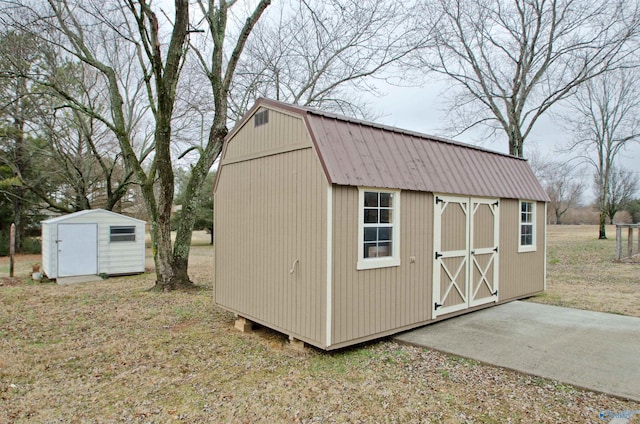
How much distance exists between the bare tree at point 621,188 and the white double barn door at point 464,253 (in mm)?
28624

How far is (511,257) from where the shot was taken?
7.10 meters

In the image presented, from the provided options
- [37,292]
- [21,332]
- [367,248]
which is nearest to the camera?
[367,248]

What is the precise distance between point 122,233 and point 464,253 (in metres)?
9.83

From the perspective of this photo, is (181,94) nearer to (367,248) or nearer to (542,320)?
(367,248)

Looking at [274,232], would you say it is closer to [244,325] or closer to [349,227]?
[349,227]

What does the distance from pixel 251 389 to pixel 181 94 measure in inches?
526

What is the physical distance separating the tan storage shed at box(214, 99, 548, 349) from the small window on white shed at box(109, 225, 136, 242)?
657 centimetres

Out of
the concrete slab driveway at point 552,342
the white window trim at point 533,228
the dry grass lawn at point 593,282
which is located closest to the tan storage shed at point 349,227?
the concrete slab driveway at point 552,342

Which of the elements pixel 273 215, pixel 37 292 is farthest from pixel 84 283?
pixel 273 215

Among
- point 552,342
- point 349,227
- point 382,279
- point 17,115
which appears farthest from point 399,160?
point 17,115

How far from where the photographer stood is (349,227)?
443 centimetres

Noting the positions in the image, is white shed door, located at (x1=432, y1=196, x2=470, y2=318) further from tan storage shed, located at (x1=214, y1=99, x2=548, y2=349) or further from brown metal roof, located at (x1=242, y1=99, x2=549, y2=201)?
brown metal roof, located at (x1=242, y1=99, x2=549, y2=201)

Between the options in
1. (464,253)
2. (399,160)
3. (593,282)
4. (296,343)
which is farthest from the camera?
(593,282)

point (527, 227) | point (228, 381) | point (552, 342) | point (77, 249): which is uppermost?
point (527, 227)
